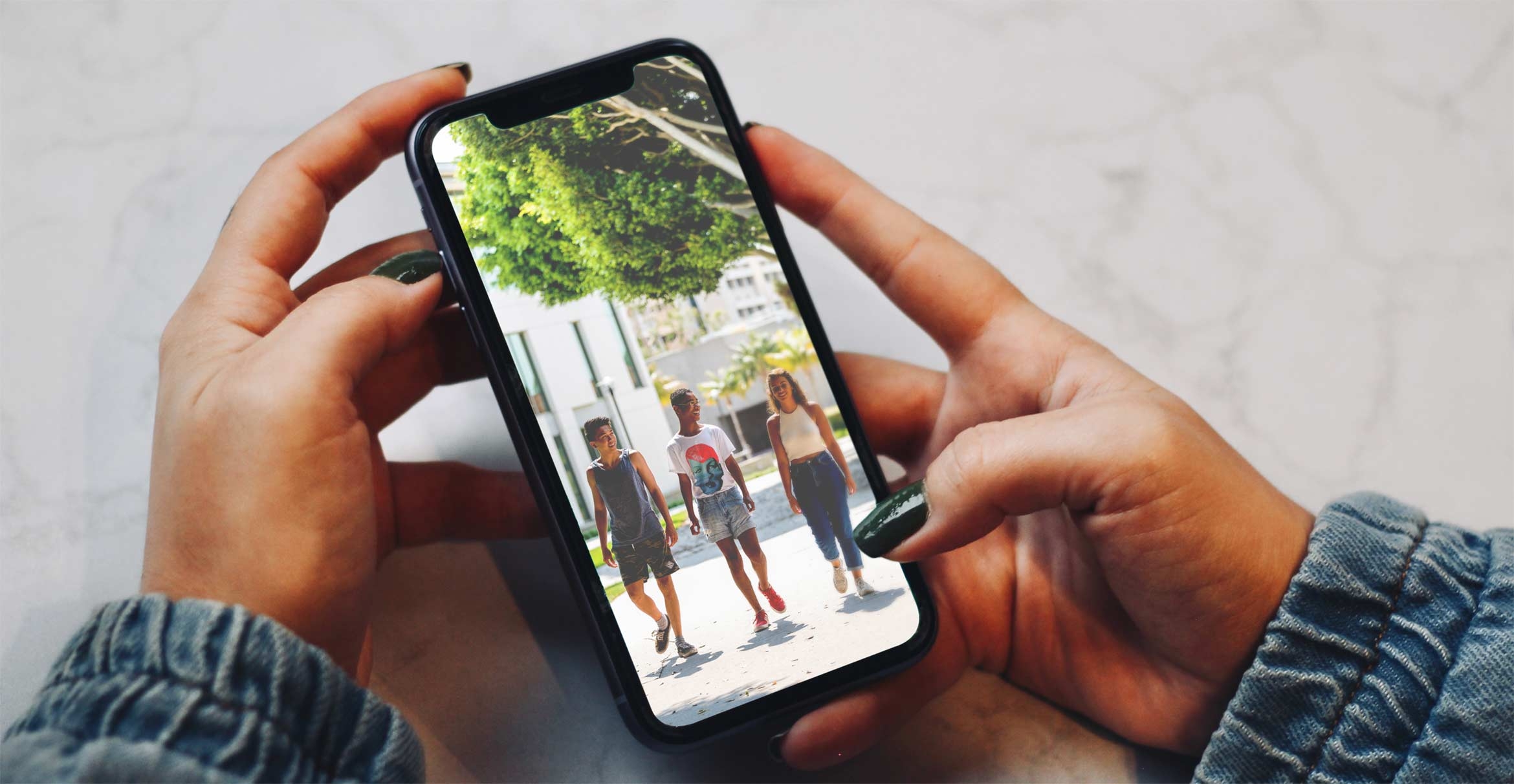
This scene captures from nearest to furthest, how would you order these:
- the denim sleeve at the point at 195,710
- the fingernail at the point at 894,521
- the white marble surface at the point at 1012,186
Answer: the denim sleeve at the point at 195,710 < the fingernail at the point at 894,521 < the white marble surface at the point at 1012,186

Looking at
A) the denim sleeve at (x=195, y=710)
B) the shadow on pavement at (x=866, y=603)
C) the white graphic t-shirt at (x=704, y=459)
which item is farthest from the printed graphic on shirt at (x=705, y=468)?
the denim sleeve at (x=195, y=710)

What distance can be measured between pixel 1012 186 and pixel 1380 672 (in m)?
0.40

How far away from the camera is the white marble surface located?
625mm

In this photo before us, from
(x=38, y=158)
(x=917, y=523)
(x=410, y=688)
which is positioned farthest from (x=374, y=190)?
(x=917, y=523)

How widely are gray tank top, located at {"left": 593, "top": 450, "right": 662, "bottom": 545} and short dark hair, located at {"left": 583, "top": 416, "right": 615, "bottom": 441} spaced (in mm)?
15

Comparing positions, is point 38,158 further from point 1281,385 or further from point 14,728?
point 1281,385

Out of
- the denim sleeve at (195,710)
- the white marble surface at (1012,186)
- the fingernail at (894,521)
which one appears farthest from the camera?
the white marble surface at (1012,186)

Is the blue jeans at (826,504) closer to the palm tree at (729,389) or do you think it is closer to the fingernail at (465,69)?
the palm tree at (729,389)

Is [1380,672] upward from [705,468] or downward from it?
downward

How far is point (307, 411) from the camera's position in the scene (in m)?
0.45

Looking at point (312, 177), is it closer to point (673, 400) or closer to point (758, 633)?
point (673, 400)

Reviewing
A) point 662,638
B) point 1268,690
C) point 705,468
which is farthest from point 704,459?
point 1268,690

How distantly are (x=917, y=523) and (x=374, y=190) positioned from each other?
0.45 meters

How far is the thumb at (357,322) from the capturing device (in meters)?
0.46
